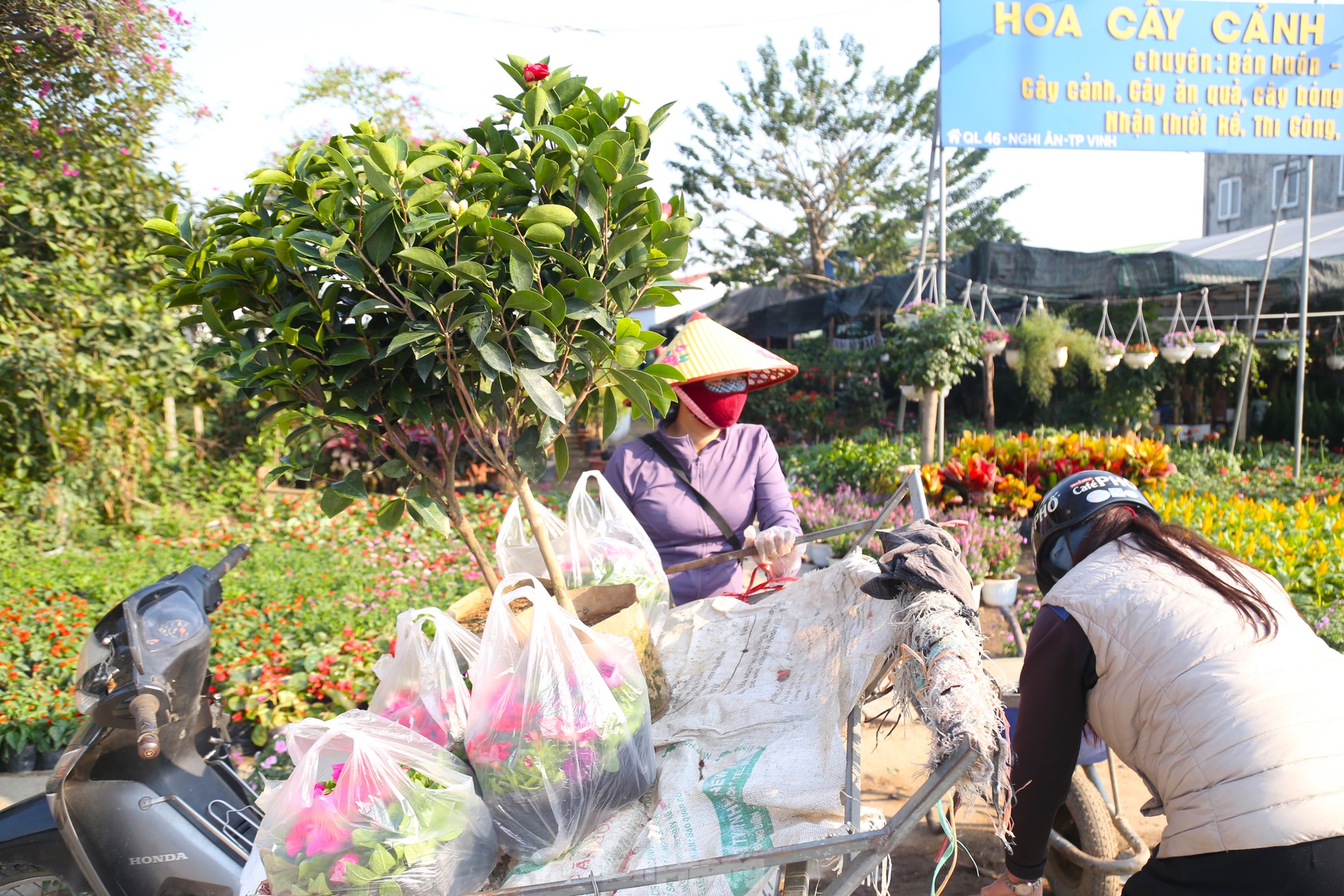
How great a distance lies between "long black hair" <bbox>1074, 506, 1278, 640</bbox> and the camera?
4.76 feet

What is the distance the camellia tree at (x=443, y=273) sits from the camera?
120 cm

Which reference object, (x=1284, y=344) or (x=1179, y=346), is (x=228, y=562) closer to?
(x=1179, y=346)

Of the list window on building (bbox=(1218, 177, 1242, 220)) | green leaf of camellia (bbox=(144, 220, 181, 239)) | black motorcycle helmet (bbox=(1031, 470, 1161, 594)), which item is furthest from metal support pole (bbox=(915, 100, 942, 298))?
window on building (bbox=(1218, 177, 1242, 220))

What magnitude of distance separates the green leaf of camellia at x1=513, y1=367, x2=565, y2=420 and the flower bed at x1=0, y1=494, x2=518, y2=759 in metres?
2.55

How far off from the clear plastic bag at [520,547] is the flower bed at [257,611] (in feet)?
5.84

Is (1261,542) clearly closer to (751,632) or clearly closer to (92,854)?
(751,632)

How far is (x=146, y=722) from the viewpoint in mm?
1751

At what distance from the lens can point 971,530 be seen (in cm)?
456

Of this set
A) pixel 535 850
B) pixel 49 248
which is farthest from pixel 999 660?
pixel 49 248

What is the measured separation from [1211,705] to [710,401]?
4.89 ft

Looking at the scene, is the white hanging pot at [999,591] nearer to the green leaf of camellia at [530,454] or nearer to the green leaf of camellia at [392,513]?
the green leaf of camellia at [530,454]

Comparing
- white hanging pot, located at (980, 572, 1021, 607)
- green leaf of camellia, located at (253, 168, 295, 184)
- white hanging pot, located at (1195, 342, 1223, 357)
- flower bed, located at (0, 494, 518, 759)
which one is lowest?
white hanging pot, located at (980, 572, 1021, 607)

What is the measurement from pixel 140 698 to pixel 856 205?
69.7 ft

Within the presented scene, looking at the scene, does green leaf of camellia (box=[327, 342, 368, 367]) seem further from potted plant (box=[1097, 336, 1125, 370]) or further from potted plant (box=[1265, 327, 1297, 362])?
potted plant (box=[1265, 327, 1297, 362])
